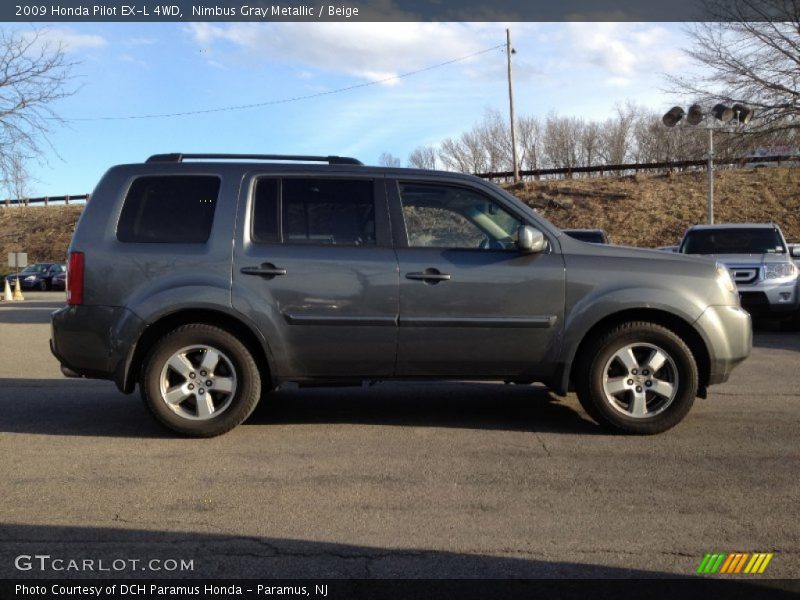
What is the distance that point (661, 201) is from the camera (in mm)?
34375

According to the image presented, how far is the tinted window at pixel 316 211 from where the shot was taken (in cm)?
550

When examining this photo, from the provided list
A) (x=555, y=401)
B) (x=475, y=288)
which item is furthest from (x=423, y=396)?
(x=475, y=288)

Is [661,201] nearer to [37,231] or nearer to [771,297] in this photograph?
[771,297]

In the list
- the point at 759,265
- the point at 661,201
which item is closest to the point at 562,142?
the point at 661,201

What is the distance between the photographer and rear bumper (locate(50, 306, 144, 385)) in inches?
209

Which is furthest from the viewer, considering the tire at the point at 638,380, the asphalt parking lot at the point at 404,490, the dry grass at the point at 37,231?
the dry grass at the point at 37,231

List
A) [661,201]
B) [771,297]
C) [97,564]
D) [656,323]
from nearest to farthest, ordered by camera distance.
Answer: [97,564] < [656,323] < [771,297] < [661,201]

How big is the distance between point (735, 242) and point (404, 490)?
1098 centimetres

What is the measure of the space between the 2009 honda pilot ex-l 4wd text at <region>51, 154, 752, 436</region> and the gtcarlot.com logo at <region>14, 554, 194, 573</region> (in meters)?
1.98

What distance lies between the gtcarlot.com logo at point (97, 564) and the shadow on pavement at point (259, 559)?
10 mm

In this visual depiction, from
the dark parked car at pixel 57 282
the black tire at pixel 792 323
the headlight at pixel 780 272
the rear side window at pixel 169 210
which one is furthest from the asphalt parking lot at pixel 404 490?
the dark parked car at pixel 57 282

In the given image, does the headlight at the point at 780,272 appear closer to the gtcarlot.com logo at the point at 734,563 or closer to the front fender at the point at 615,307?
the front fender at the point at 615,307

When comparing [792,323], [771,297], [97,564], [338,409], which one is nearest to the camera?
[97,564]

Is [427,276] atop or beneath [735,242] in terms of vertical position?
beneath
